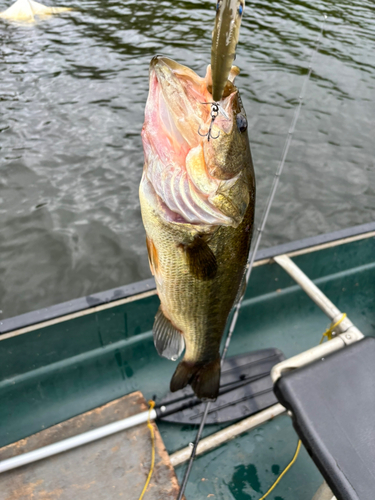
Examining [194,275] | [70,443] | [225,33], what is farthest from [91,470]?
[225,33]

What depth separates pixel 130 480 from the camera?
2.42 metres

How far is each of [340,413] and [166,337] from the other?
93 centimetres

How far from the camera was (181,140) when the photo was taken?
1537mm

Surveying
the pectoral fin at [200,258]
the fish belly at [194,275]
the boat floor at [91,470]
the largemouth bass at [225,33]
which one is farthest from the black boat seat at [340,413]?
the largemouth bass at [225,33]

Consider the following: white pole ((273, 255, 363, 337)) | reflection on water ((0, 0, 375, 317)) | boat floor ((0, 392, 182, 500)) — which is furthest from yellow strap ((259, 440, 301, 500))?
reflection on water ((0, 0, 375, 317))

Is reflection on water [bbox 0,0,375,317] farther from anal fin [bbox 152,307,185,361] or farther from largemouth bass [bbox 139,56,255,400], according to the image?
largemouth bass [bbox 139,56,255,400]

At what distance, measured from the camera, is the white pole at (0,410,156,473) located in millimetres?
2316

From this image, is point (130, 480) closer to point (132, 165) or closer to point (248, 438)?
point (248, 438)

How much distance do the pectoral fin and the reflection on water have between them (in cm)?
348

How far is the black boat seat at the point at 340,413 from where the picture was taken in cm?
162

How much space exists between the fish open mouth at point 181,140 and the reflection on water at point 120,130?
11.9ft

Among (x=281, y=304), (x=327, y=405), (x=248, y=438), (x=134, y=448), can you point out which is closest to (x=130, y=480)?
(x=134, y=448)

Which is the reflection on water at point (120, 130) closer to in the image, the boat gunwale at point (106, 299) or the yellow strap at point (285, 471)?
the boat gunwale at point (106, 299)

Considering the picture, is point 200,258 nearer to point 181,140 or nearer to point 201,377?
point 181,140
